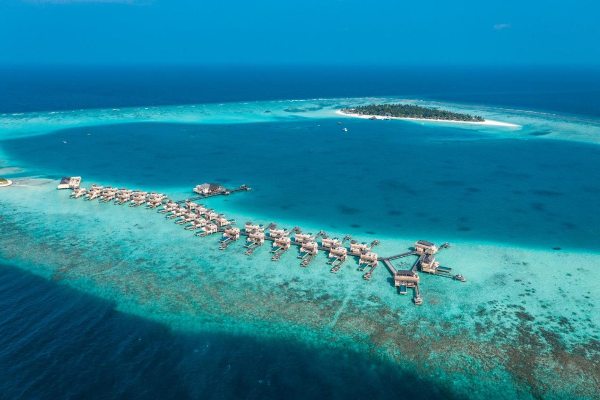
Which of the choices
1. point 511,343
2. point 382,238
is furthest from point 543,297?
point 382,238

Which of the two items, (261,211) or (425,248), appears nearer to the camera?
(425,248)

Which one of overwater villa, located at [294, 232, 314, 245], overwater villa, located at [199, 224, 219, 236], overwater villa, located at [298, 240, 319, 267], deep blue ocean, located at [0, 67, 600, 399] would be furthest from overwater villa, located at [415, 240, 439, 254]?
overwater villa, located at [199, 224, 219, 236]

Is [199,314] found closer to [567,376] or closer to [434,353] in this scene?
[434,353]

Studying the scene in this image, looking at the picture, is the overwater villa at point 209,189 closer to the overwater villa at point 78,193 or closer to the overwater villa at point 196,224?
the overwater villa at point 196,224

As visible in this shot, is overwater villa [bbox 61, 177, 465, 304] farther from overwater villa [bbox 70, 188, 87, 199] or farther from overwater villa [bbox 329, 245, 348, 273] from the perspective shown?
overwater villa [bbox 70, 188, 87, 199]

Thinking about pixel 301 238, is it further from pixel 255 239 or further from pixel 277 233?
pixel 255 239

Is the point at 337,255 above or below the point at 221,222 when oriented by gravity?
above

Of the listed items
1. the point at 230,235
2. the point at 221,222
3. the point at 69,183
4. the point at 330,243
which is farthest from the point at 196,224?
the point at 69,183

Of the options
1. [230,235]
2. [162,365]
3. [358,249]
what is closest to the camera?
[162,365]
